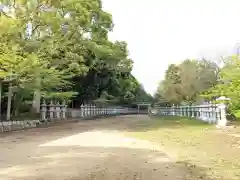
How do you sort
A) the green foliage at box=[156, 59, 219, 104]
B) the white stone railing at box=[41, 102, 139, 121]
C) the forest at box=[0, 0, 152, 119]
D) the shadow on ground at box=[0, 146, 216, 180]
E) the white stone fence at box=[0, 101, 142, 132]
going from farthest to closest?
the green foliage at box=[156, 59, 219, 104], the white stone railing at box=[41, 102, 139, 121], the forest at box=[0, 0, 152, 119], the white stone fence at box=[0, 101, 142, 132], the shadow on ground at box=[0, 146, 216, 180]

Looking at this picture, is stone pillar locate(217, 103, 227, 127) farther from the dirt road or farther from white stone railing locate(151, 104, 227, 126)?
the dirt road

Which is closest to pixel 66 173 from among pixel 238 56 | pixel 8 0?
pixel 238 56

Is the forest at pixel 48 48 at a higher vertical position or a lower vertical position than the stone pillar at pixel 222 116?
higher

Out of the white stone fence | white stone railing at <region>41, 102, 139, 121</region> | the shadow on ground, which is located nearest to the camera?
the shadow on ground

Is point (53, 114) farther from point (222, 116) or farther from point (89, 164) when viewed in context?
point (89, 164)

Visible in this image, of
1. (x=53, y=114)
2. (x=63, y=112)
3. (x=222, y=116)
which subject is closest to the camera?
(x=222, y=116)

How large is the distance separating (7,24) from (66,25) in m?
8.26

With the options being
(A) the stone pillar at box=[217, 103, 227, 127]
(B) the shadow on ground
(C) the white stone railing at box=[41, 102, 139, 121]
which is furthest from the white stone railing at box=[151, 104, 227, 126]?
(B) the shadow on ground

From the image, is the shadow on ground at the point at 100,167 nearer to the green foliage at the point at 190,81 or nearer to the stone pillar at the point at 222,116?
the stone pillar at the point at 222,116

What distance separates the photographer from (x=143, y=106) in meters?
85.6

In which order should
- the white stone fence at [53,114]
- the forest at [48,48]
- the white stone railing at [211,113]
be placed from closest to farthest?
the white stone railing at [211,113] < the white stone fence at [53,114] < the forest at [48,48]

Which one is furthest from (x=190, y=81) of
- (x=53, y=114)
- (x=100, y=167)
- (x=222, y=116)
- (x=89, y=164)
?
(x=100, y=167)

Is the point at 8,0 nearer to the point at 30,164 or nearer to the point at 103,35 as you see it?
the point at 103,35

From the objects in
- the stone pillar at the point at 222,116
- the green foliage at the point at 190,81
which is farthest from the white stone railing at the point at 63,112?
the stone pillar at the point at 222,116
